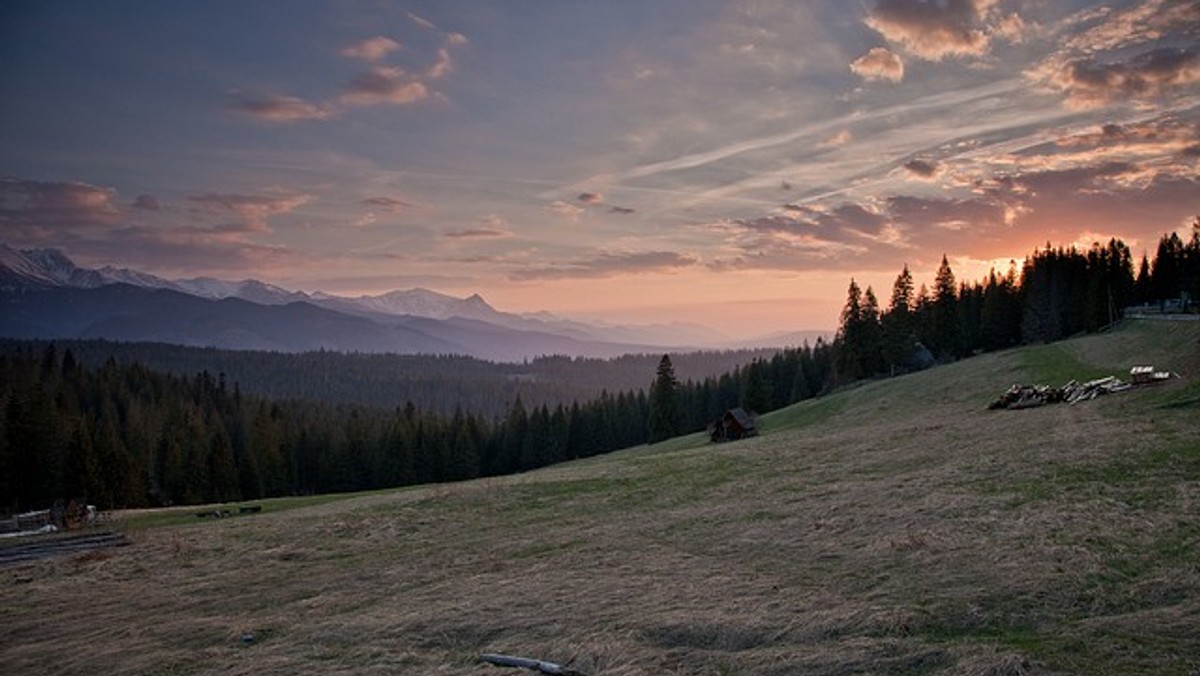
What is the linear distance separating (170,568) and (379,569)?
10087 millimetres

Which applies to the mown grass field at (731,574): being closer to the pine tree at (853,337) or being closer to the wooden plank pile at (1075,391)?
the wooden plank pile at (1075,391)

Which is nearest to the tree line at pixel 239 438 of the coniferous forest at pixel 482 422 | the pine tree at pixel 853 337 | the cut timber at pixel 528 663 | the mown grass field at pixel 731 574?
the coniferous forest at pixel 482 422

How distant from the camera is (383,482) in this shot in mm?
104125

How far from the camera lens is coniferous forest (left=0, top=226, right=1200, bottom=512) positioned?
73625 millimetres

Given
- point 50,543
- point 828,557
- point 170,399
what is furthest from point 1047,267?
point 170,399

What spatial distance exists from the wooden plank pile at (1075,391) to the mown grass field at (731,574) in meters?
2.22

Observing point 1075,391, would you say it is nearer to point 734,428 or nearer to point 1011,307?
point 734,428

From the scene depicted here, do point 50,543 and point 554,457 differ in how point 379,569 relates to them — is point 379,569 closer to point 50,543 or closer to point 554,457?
point 50,543

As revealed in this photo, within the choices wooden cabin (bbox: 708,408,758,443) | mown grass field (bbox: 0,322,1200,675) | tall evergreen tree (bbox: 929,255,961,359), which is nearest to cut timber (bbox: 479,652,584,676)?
mown grass field (bbox: 0,322,1200,675)

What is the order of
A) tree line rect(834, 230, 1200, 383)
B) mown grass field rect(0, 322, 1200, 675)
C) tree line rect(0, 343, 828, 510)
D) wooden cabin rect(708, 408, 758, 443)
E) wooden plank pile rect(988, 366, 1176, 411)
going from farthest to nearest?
tree line rect(834, 230, 1200, 383) < tree line rect(0, 343, 828, 510) < wooden cabin rect(708, 408, 758, 443) < wooden plank pile rect(988, 366, 1176, 411) < mown grass field rect(0, 322, 1200, 675)

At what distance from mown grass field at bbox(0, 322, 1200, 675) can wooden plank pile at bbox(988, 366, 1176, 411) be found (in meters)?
2.22

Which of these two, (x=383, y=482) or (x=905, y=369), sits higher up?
(x=905, y=369)

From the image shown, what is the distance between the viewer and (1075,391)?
39.6 meters

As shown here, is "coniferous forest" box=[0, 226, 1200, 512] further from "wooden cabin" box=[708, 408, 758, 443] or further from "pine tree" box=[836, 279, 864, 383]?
"wooden cabin" box=[708, 408, 758, 443]
